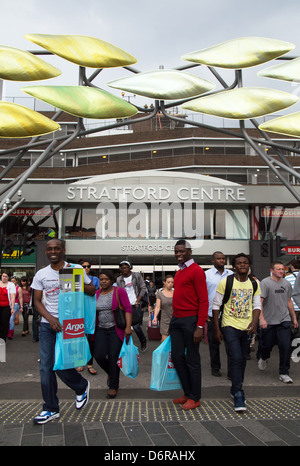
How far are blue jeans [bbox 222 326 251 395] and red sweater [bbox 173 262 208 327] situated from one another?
1.46ft

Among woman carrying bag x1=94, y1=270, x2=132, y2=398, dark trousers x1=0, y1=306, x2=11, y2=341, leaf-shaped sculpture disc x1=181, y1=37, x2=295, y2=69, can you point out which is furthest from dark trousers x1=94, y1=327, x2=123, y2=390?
leaf-shaped sculpture disc x1=181, y1=37, x2=295, y2=69

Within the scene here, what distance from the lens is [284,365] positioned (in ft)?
19.6

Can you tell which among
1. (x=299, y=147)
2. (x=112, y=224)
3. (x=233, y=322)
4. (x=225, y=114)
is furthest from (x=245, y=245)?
(x=233, y=322)

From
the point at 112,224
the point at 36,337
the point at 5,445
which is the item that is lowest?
the point at 36,337

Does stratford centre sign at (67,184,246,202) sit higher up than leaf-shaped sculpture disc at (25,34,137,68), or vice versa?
leaf-shaped sculpture disc at (25,34,137,68)

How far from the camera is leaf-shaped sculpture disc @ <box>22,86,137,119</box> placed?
7.17 m

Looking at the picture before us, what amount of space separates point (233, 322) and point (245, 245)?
1995 centimetres

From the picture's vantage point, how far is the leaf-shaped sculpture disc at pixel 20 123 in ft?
23.0

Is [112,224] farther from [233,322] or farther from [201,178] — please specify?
[233,322]

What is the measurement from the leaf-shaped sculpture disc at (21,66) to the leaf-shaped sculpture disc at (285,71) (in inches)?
166

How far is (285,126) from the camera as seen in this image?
751cm

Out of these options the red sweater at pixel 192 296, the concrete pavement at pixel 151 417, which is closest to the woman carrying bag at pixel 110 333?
the concrete pavement at pixel 151 417

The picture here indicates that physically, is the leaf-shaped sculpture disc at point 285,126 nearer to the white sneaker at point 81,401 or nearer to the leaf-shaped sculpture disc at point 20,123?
the leaf-shaped sculpture disc at point 20,123

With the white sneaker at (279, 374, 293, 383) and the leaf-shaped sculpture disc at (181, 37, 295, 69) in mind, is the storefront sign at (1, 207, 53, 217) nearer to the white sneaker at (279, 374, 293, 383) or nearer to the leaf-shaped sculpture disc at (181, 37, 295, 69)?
the leaf-shaped sculpture disc at (181, 37, 295, 69)
